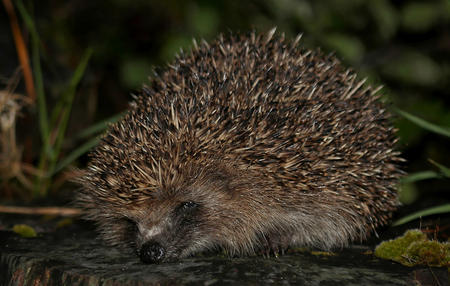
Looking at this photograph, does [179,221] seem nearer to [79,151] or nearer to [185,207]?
[185,207]

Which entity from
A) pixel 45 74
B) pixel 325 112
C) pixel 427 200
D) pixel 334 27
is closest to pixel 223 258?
pixel 325 112

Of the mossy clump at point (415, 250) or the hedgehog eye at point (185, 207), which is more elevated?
the hedgehog eye at point (185, 207)

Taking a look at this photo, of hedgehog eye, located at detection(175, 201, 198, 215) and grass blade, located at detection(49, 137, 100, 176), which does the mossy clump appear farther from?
grass blade, located at detection(49, 137, 100, 176)

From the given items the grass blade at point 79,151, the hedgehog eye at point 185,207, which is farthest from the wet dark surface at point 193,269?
the grass blade at point 79,151

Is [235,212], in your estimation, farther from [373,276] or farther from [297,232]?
[373,276]

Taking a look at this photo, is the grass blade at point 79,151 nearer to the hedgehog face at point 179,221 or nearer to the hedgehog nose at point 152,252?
the hedgehog face at point 179,221

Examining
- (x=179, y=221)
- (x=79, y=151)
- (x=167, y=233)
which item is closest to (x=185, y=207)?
(x=179, y=221)

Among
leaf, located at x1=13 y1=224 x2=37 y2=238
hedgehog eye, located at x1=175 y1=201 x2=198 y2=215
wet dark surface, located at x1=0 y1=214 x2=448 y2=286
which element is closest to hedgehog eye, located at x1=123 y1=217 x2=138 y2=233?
wet dark surface, located at x1=0 y1=214 x2=448 y2=286
